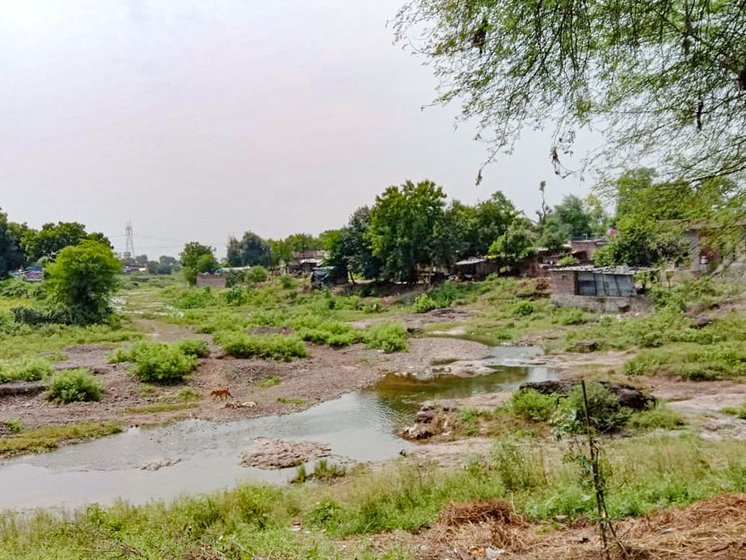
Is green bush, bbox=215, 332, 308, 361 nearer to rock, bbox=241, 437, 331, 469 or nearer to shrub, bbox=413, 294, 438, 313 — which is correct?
rock, bbox=241, 437, 331, 469

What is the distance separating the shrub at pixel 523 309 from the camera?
33763 millimetres

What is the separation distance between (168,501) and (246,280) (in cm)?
5636

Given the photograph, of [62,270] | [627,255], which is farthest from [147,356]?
[627,255]

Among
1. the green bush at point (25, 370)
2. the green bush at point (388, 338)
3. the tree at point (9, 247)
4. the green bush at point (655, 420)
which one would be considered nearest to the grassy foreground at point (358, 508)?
the green bush at point (655, 420)

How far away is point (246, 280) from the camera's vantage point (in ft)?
215

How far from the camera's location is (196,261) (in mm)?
76312

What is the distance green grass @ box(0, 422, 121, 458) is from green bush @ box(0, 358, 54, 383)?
197 inches

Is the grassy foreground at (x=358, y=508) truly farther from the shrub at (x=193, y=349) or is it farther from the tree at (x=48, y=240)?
the tree at (x=48, y=240)

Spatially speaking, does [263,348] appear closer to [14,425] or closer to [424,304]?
[14,425]

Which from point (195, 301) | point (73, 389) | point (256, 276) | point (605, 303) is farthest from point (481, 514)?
point (256, 276)

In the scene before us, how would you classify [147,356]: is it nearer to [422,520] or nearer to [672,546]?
[422,520]

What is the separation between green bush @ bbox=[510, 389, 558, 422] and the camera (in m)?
14.0

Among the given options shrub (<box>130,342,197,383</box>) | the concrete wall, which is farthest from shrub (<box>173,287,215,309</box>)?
the concrete wall

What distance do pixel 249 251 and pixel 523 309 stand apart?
6054 cm
